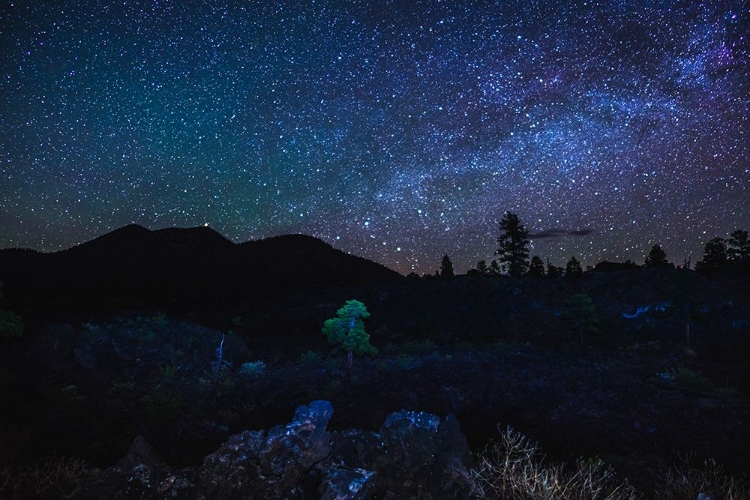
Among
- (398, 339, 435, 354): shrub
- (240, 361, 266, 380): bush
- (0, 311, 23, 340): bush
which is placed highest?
(0, 311, 23, 340): bush

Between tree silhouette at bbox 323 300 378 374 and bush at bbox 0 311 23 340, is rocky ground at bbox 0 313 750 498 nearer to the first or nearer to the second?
bush at bbox 0 311 23 340

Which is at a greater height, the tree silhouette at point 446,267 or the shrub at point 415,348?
the tree silhouette at point 446,267

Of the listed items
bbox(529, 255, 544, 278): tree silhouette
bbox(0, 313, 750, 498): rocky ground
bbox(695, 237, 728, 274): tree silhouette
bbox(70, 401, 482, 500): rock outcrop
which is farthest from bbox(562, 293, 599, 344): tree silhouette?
bbox(695, 237, 728, 274): tree silhouette

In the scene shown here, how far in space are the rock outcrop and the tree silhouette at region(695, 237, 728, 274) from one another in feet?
214

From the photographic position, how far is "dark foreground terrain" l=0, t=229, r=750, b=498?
5.05 metres

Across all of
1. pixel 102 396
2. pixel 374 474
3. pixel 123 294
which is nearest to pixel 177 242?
pixel 123 294

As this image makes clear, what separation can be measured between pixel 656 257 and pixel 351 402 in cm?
6319

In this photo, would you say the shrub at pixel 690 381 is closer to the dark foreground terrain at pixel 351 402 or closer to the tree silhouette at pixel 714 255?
the dark foreground terrain at pixel 351 402

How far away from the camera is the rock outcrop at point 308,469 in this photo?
4742 millimetres

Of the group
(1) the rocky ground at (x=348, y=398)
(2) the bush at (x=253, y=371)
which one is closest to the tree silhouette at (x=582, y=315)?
(1) the rocky ground at (x=348, y=398)

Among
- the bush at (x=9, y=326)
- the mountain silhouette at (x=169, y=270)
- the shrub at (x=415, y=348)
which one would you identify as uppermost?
the mountain silhouette at (x=169, y=270)

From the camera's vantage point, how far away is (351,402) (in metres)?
11.6

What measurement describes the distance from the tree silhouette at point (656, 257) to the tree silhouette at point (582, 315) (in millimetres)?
40918

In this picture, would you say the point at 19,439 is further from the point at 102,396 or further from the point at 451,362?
the point at 451,362
